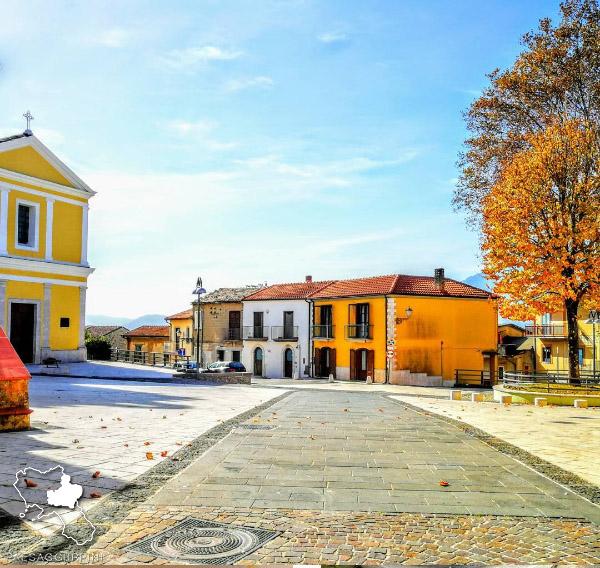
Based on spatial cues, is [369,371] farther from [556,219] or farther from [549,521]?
[549,521]

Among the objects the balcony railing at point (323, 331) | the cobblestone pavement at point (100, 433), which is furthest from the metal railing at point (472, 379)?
the cobblestone pavement at point (100, 433)

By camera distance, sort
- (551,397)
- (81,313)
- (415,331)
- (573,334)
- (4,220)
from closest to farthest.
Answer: (551,397), (573,334), (4,220), (81,313), (415,331)

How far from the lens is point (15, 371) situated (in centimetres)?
891

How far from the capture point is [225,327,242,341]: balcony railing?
48688 millimetres

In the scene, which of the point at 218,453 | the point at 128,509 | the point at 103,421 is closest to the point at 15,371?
the point at 103,421

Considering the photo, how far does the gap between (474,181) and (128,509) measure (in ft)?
76.7

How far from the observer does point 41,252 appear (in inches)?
1043

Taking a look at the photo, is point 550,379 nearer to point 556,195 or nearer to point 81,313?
point 556,195

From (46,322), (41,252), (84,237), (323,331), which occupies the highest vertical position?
(84,237)

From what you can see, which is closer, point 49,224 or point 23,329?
point 23,329

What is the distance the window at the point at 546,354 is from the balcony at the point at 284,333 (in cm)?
2401

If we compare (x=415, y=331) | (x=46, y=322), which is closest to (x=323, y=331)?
(x=415, y=331)

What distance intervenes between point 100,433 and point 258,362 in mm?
38151

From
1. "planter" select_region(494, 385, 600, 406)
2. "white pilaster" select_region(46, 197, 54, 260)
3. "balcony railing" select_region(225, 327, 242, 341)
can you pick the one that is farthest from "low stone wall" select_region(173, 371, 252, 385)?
"balcony railing" select_region(225, 327, 242, 341)
